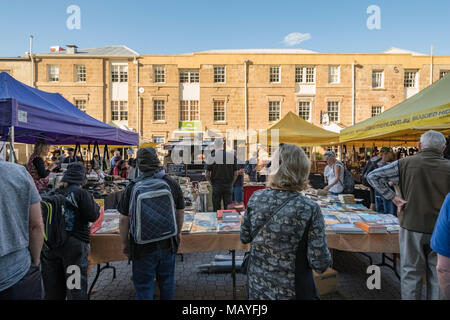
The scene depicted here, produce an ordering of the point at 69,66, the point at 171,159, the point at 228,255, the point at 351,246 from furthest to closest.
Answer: the point at 69,66, the point at 171,159, the point at 228,255, the point at 351,246

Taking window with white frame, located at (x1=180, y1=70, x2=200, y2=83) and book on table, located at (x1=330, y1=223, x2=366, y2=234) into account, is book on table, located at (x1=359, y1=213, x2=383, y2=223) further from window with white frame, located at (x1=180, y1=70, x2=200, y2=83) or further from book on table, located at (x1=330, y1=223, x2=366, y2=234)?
window with white frame, located at (x1=180, y1=70, x2=200, y2=83)

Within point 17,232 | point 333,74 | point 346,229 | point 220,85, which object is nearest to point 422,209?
point 346,229

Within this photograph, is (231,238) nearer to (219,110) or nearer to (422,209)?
(422,209)

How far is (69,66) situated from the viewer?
853 inches

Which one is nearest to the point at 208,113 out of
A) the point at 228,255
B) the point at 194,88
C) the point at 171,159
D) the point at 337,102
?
the point at 194,88

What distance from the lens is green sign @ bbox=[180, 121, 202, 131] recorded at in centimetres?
2202

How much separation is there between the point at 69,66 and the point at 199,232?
24.4m

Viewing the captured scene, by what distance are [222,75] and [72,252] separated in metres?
21.6

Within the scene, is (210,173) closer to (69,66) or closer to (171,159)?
(171,159)

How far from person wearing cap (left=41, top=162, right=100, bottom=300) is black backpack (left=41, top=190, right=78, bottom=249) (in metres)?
0.05

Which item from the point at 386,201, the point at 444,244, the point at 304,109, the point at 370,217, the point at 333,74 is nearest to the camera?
the point at 444,244

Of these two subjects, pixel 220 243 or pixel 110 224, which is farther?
pixel 110 224

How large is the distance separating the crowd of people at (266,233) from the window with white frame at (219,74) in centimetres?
2093

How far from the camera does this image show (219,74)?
2236cm
